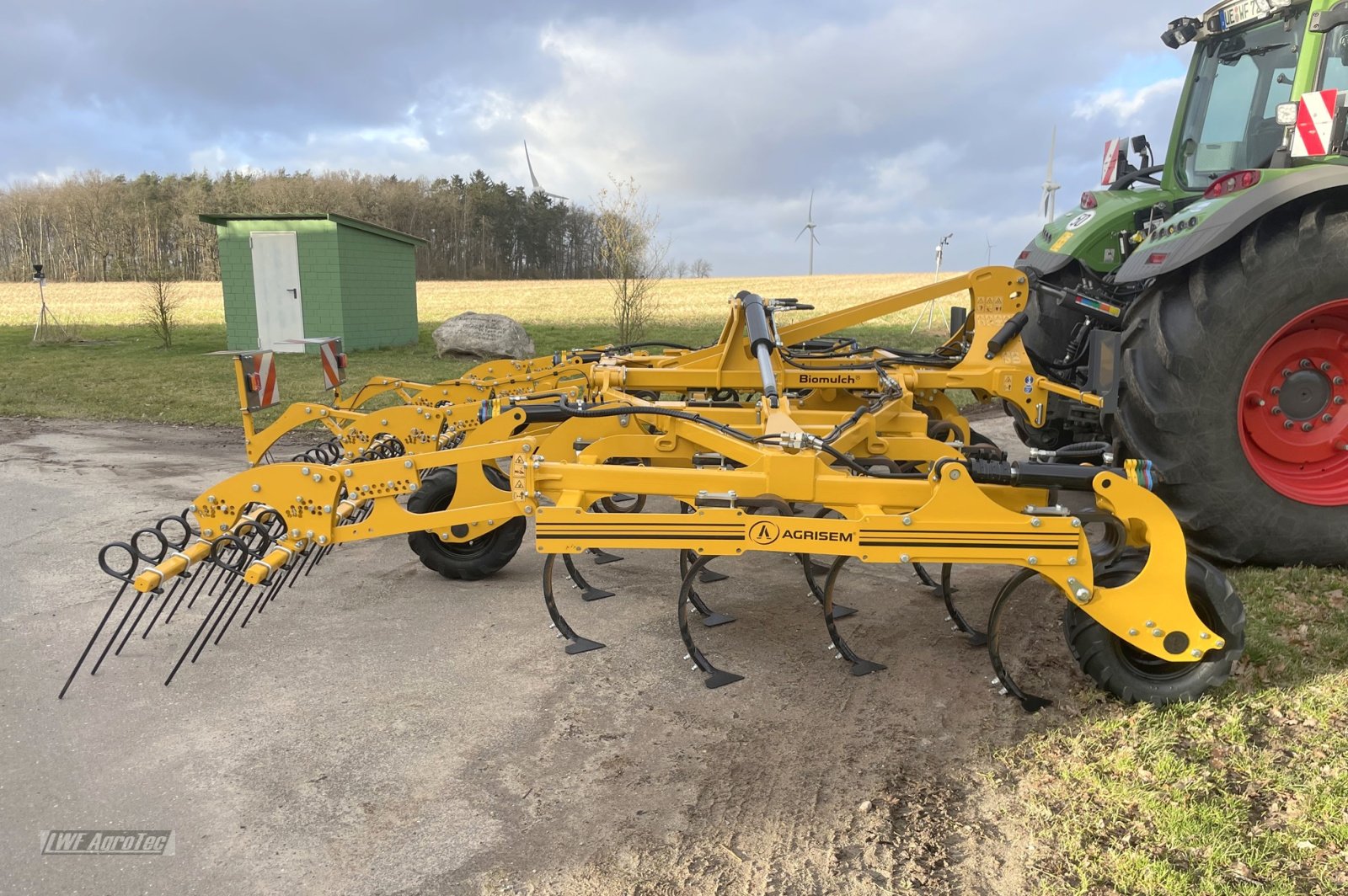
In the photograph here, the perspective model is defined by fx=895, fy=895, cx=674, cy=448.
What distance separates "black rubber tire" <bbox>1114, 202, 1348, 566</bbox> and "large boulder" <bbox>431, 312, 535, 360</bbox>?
12.6 m

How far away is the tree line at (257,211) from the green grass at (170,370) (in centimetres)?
2488

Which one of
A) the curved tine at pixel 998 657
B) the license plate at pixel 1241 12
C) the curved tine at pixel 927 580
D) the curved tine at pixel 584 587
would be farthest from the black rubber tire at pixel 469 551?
the license plate at pixel 1241 12

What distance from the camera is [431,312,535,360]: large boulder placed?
1573cm

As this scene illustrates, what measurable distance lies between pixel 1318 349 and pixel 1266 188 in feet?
2.85

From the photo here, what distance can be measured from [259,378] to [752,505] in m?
3.61

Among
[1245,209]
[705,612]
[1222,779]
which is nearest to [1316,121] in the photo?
[1245,209]

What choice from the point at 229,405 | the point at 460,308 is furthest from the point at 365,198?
the point at 229,405

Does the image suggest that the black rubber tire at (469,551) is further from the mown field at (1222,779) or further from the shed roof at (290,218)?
the shed roof at (290,218)

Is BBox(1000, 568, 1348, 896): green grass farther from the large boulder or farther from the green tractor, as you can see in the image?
the large boulder

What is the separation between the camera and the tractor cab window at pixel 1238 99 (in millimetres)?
5078

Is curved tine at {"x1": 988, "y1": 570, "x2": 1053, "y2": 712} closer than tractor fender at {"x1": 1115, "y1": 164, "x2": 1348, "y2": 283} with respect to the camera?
Yes

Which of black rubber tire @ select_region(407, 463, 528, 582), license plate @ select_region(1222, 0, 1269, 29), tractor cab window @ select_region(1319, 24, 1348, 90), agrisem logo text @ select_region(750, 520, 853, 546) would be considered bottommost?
black rubber tire @ select_region(407, 463, 528, 582)

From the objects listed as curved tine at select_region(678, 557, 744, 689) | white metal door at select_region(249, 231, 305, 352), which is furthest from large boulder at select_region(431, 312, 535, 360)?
curved tine at select_region(678, 557, 744, 689)

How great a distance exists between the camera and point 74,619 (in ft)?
13.3
